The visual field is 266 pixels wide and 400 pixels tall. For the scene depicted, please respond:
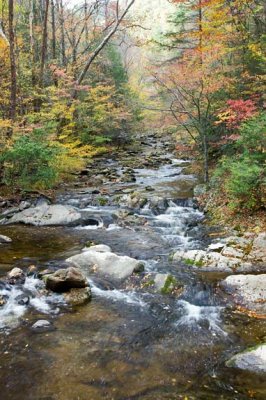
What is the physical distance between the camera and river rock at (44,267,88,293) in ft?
21.3

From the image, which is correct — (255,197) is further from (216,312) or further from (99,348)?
(99,348)

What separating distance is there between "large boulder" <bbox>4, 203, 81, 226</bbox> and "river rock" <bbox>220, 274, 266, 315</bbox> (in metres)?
5.85

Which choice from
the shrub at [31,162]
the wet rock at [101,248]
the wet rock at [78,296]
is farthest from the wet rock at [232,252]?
the shrub at [31,162]

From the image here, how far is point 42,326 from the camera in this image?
5.45 meters

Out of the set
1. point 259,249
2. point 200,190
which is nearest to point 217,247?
point 259,249

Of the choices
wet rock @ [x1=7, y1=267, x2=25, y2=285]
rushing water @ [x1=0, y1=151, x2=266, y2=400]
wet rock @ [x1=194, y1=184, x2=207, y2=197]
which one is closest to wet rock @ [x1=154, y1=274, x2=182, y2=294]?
rushing water @ [x1=0, y1=151, x2=266, y2=400]

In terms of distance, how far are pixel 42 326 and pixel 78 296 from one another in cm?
102

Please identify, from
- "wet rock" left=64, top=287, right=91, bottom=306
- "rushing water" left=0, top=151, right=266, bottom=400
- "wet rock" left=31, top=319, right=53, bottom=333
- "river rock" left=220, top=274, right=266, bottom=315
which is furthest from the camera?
"wet rock" left=64, top=287, right=91, bottom=306

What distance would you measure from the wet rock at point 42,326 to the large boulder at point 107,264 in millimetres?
1883

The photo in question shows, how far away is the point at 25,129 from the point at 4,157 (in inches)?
47.5

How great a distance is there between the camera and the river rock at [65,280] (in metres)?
6.49

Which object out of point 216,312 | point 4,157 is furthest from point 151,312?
point 4,157

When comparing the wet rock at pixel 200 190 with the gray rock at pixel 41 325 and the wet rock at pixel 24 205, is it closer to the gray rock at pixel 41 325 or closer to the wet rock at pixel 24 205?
the wet rock at pixel 24 205

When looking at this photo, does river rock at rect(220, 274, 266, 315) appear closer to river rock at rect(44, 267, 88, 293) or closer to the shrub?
river rock at rect(44, 267, 88, 293)
